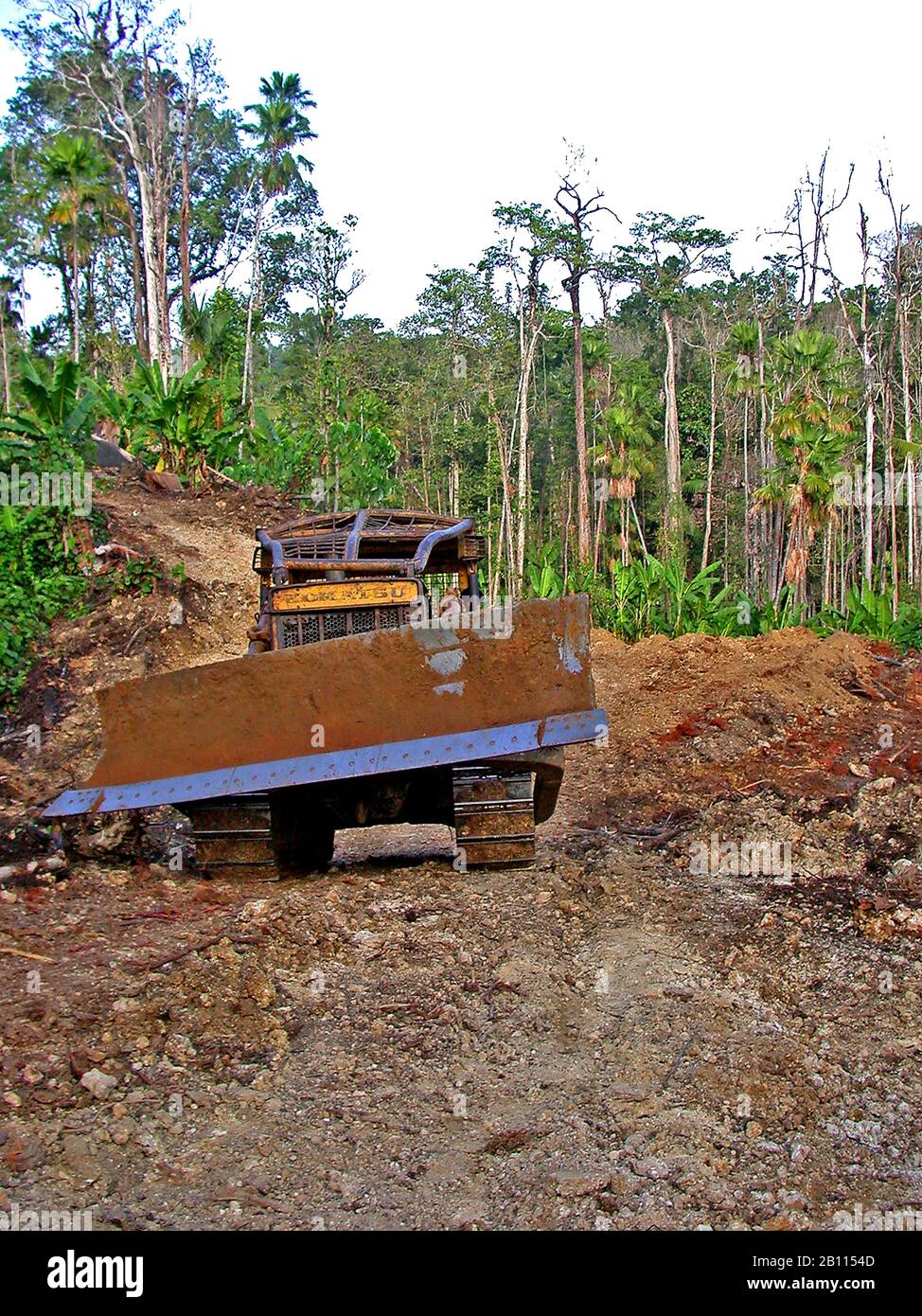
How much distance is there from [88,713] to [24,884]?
16.3 feet

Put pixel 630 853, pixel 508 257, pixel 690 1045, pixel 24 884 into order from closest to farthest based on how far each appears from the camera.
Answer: pixel 690 1045 → pixel 24 884 → pixel 630 853 → pixel 508 257

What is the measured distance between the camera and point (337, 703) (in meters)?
5.60

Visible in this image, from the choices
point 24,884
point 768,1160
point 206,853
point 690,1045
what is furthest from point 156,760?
point 768,1160

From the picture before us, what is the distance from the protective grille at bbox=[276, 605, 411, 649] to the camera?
6.57 metres

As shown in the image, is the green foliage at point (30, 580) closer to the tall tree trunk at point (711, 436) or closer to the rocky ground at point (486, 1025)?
the rocky ground at point (486, 1025)

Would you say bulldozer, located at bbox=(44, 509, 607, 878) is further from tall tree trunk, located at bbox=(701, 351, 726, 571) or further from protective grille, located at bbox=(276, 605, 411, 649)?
tall tree trunk, located at bbox=(701, 351, 726, 571)

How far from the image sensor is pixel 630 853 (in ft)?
23.6

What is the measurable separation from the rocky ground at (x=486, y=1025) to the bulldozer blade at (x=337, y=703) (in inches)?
27.3

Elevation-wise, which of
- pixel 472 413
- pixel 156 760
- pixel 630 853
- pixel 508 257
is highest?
pixel 508 257

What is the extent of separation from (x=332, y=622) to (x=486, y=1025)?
2.81 metres

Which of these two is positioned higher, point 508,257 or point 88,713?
point 508,257

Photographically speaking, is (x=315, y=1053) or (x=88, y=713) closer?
(x=315, y=1053)

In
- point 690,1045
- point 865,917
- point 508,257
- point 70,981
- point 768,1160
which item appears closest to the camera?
point 768,1160
